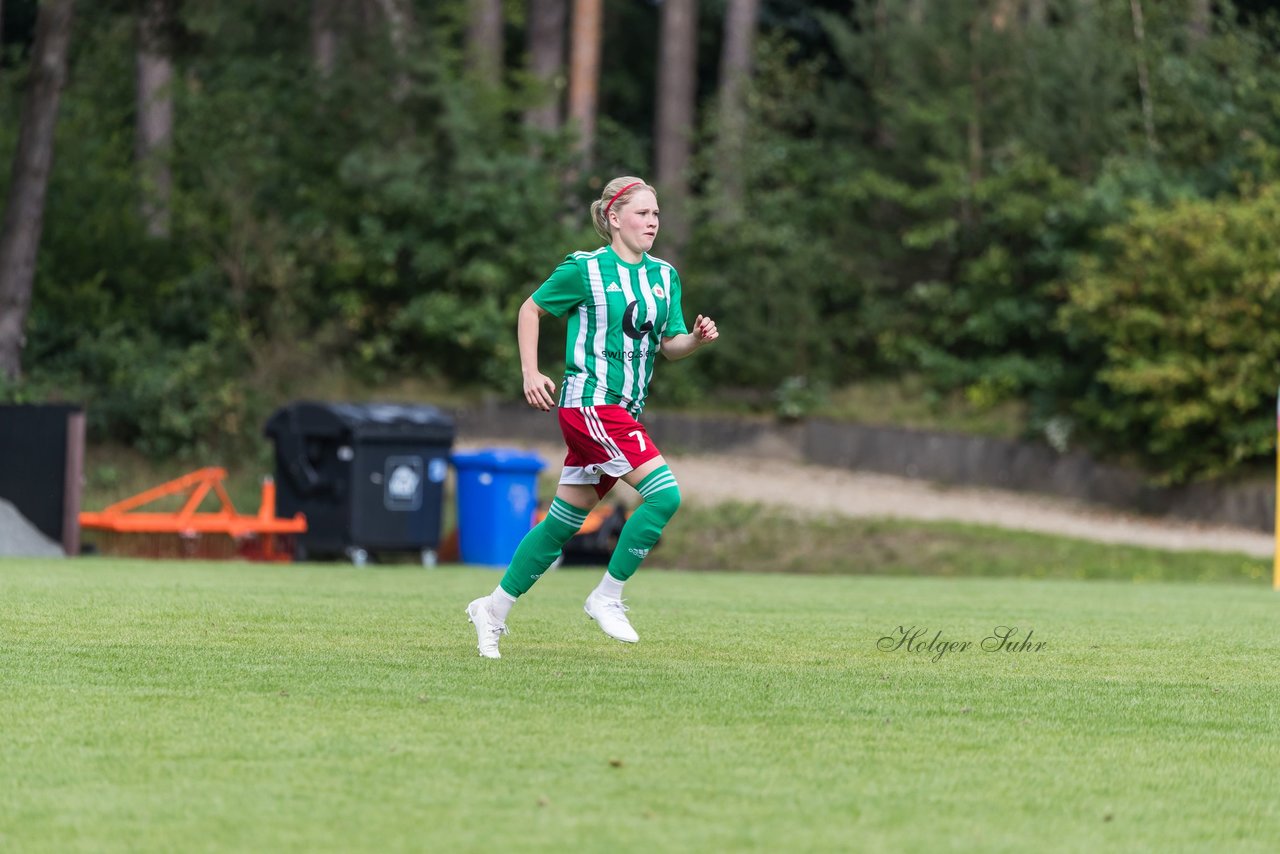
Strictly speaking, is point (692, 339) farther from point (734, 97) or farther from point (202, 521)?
point (734, 97)

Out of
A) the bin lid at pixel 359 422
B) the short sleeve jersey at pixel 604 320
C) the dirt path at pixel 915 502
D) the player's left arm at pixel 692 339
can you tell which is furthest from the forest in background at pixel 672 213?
the short sleeve jersey at pixel 604 320

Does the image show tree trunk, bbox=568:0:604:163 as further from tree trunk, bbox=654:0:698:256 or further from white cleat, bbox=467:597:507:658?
→ white cleat, bbox=467:597:507:658

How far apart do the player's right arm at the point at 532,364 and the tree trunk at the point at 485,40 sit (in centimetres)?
2357

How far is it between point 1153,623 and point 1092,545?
1153 centimetres

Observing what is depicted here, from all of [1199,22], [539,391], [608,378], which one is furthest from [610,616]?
[1199,22]

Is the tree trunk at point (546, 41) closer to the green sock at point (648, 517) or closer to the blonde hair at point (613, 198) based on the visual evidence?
the blonde hair at point (613, 198)

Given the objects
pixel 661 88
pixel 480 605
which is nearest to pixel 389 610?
pixel 480 605

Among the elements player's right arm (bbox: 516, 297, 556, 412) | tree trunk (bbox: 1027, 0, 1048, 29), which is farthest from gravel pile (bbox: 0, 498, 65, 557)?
tree trunk (bbox: 1027, 0, 1048, 29)

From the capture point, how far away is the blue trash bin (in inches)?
789

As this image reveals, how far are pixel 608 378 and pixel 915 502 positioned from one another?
58.0 feet

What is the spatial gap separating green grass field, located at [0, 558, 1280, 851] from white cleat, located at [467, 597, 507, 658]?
0.16 metres

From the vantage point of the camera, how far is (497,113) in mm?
30359

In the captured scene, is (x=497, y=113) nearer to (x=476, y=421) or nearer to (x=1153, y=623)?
(x=476, y=421)

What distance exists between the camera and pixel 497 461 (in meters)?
20.0
